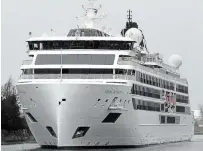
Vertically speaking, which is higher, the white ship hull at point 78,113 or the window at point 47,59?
the window at point 47,59

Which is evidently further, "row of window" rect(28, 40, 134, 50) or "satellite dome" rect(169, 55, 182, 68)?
"satellite dome" rect(169, 55, 182, 68)

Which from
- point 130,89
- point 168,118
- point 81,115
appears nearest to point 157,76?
point 168,118

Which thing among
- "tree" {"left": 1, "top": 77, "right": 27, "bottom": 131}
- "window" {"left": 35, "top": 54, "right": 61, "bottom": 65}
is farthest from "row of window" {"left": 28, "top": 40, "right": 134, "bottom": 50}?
"tree" {"left": 1, "top": 77, "right": 27, "bottom": 131}

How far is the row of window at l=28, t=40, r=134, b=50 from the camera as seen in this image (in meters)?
52.6

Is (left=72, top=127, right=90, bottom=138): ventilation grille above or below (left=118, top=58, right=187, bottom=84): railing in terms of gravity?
below

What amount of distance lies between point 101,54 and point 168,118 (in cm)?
1720

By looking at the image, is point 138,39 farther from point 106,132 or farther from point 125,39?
point 106,132

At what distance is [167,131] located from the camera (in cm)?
6544

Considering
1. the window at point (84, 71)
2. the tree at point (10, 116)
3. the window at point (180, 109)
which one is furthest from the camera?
the tree at point (10, 116)

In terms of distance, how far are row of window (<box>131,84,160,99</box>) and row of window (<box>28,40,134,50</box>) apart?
11.8 ft

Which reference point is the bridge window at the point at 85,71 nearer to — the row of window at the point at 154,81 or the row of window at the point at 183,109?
the row of window at the point at 154,81

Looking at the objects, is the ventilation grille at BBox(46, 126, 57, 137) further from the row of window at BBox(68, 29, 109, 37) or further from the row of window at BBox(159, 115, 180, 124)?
the row of window at BBox(159, 115, 180, 124)

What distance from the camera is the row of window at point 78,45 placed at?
5262cm

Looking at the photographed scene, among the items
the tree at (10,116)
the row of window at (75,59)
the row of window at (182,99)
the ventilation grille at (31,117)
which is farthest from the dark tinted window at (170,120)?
the tree at (10,116)
